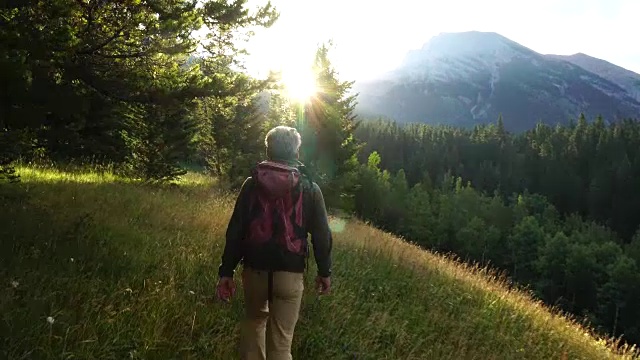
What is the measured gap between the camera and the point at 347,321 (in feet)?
19.5

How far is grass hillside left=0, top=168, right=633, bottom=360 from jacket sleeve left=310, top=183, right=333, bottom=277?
1.32 meters

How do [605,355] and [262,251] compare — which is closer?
[262,251]

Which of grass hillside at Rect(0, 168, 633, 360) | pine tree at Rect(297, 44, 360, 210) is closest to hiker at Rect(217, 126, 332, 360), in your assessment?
grass hillside at Rect(0, 168, 633, 360)

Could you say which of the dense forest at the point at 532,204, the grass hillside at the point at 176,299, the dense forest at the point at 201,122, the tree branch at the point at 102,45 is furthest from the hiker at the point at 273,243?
the dense forest at the point at 532,204

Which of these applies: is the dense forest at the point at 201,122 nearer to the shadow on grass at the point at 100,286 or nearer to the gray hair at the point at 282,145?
the shadow on grass at the point at 100,286

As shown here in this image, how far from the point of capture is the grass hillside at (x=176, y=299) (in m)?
3.92

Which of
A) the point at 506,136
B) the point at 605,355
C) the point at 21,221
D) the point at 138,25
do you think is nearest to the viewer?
the point at 21,221

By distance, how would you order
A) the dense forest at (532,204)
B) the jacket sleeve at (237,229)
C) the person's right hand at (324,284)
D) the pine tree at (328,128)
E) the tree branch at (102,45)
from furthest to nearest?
the dense forest at (532,204) < the pine tree at (328,128) < the tree branch at (102,45) < the person's right hand at (324,284) < the jacket sleeve at (237,229)

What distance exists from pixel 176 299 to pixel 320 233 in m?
1.92

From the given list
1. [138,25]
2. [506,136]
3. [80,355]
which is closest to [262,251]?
[80,355]

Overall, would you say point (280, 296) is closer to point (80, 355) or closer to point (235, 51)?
point (80, 355)

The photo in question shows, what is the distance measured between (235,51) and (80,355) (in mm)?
9334

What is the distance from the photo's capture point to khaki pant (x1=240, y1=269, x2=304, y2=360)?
3793mm

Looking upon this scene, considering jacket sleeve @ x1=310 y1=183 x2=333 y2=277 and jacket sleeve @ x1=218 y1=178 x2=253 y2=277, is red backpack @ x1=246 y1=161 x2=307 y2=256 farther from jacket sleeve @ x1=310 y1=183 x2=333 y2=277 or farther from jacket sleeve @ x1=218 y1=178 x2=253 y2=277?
jacket sleeve @ x1=310 y1=183 x2=333 y2=277
